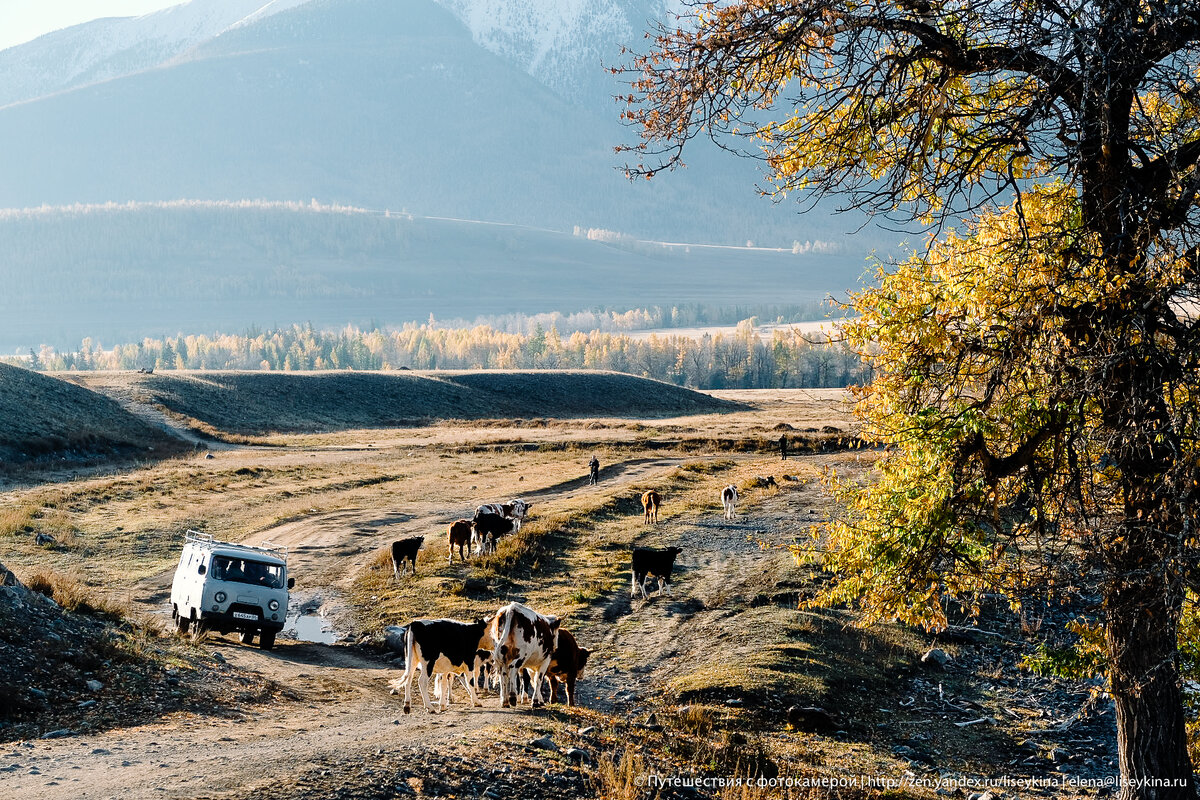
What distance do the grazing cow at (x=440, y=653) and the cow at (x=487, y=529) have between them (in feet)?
51.2

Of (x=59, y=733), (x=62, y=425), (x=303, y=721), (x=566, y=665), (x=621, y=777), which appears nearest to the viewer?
(x=621, y=777)

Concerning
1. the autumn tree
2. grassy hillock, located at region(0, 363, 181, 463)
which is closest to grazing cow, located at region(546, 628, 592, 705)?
the autumn tree

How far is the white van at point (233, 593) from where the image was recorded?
21.5 meters

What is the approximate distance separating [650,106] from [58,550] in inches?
1248

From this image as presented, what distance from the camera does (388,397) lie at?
132250 millimetres

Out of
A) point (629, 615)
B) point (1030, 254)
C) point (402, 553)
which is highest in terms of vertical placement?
point (1030, 254)

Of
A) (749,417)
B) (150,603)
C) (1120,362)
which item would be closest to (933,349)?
(1120,362)

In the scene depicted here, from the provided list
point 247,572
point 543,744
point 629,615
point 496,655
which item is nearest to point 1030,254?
point 543,744

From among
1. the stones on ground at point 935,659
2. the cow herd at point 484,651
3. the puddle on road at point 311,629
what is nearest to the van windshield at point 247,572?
the puddle on road at point 311,629

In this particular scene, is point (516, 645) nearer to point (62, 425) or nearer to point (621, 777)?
point (621, 777)

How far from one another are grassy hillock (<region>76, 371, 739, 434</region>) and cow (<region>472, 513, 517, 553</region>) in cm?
6929

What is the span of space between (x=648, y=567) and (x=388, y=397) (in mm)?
111073

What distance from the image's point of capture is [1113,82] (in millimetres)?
8688

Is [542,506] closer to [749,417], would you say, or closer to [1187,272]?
[1187,272]
